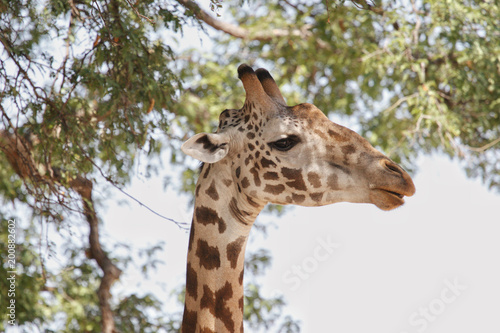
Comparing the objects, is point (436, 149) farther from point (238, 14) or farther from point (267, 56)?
point (238, 14)

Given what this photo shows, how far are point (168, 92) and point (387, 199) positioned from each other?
8.62 feet

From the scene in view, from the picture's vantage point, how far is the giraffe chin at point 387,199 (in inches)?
140

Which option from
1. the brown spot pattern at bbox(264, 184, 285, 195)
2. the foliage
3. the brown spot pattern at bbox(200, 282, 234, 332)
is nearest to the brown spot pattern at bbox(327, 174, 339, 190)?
the brown spot pattern at bbox(264, 184, 285, 195)

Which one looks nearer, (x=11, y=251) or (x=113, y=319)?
(x=11, y=251)

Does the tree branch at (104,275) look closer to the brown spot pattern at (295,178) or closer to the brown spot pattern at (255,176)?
the brown spot pattern at (255,176)

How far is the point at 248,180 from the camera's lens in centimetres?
388

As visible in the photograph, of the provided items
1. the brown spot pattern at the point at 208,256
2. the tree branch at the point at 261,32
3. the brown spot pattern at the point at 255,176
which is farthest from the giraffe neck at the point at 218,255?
the tree branch at the point at 261,32

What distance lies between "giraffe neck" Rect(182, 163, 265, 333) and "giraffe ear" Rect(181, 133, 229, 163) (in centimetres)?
19

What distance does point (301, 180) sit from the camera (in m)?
3.82

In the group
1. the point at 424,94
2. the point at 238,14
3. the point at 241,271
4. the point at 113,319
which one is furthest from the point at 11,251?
the point at 238,14

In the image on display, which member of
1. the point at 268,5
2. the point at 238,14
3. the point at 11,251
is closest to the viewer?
the point at 11,251

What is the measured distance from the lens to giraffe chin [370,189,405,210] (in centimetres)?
357

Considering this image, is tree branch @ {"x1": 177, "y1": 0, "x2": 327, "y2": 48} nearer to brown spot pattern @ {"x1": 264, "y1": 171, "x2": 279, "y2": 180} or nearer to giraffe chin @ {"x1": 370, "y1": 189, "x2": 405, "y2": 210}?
brown spot pattern @ {"x1": 264, "y1": 171, "x2": 279, "y2": 180}

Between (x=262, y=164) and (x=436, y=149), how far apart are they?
6174mm
